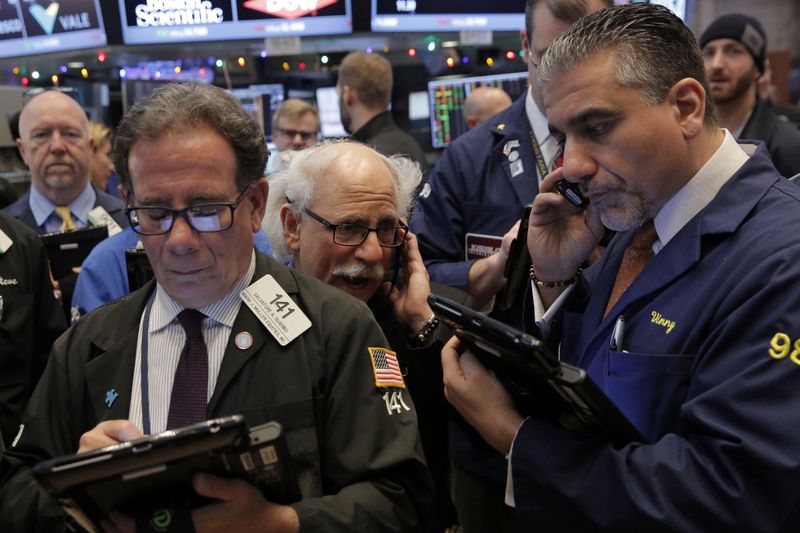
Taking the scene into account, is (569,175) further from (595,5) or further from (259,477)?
(595,5)

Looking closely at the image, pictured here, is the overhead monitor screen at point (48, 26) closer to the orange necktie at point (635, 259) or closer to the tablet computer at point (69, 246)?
the tablet computer at point (69, 246)

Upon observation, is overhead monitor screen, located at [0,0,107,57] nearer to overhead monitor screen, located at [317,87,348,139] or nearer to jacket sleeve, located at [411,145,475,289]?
overhead monitor screen, located at [317,87,348,139]

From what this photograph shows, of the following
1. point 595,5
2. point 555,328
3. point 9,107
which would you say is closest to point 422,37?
point 9,107

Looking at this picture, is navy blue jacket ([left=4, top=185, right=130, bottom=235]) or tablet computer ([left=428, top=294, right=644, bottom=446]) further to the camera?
navy blue jacket ([left=4, top=185, right=130, bottom=235])

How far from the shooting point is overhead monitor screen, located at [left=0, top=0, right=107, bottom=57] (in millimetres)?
5926

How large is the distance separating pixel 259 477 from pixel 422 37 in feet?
16.6

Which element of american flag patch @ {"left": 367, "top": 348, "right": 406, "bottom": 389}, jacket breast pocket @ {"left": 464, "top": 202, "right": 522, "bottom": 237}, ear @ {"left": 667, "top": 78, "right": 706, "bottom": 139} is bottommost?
american flag patch @ {"left": 367, "top": 348, "right": 406, "bottom": 389}

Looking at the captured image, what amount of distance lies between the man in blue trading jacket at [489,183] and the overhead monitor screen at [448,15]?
9.88 feet

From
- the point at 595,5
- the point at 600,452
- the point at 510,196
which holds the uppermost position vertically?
the point at 595,5

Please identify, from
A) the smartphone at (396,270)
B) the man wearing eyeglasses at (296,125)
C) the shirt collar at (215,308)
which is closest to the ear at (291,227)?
the smartphone at (396,270)

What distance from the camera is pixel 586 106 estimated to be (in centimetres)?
171

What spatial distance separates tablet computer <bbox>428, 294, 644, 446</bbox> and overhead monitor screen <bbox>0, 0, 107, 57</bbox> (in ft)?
16.9

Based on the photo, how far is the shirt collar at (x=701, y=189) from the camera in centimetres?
172

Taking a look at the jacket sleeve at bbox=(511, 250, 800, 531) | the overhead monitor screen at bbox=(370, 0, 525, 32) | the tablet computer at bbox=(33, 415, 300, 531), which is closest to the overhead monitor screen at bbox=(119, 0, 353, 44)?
the overhead monitor screen at bbox=(370, 0, 525, 32)
